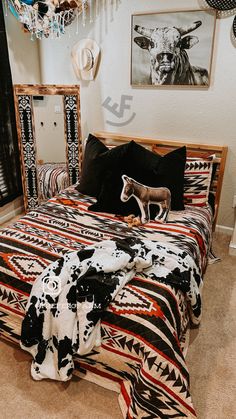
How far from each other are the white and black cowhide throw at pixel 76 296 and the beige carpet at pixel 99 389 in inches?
3.7

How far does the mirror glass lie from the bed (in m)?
0.86

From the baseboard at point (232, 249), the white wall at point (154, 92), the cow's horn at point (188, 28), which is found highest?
the cow's horn at point (188, 28)

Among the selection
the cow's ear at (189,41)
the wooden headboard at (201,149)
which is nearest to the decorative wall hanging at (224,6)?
the cow's ear at (189,41)

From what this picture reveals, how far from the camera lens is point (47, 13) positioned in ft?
9.04

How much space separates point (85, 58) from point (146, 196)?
1.76 m

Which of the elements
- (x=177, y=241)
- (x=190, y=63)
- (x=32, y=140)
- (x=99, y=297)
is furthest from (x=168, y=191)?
(x=32, y=140)

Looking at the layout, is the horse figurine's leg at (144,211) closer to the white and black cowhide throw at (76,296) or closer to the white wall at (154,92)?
the white and black cowhide throw at (76,296)

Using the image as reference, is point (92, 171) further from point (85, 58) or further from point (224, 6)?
point (224, 6)

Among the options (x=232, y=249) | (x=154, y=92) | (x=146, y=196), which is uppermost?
(x=154, y=92)

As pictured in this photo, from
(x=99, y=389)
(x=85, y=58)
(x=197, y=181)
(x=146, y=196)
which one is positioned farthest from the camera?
(x=85, y=58)

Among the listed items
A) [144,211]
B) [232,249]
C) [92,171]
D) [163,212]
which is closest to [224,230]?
[232,249]

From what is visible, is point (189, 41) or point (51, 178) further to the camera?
point (51, 178)

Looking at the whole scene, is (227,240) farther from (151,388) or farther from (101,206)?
(151,388)

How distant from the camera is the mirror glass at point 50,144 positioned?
3.01 meters
